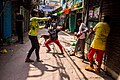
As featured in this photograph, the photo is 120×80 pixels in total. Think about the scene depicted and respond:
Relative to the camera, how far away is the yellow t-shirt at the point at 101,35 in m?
6.74

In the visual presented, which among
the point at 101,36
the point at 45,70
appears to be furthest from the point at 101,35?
the point at 45,70

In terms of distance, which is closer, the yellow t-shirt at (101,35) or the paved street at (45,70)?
the paved street at (45,70)

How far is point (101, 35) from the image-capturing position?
6863 mm

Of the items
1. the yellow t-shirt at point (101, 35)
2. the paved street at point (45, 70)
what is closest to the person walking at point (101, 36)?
the yellow t-shirt at point (101, 35)

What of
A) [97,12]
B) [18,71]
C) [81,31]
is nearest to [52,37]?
[81,31]

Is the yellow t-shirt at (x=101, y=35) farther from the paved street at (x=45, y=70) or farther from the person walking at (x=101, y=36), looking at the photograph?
the paved street at (x=45, y=70)

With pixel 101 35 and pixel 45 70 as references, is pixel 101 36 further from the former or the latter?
pixel 45 70

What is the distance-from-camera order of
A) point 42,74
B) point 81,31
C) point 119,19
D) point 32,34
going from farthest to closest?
point 81,31, point 32,34, point 42,74, point 119,19

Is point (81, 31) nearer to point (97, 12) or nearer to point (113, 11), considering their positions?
point (97, 12)

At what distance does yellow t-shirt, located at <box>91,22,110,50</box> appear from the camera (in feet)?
22.1

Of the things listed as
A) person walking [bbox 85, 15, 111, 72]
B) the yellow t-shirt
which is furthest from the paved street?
the yellow t-shirt

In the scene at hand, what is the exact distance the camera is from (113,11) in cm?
675

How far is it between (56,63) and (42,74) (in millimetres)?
1736

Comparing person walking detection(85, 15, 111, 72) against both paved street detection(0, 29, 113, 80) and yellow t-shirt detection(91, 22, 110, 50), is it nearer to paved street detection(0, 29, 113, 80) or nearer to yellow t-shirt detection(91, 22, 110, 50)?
yellow t-shirt detection(91, 22, 110, 50)
